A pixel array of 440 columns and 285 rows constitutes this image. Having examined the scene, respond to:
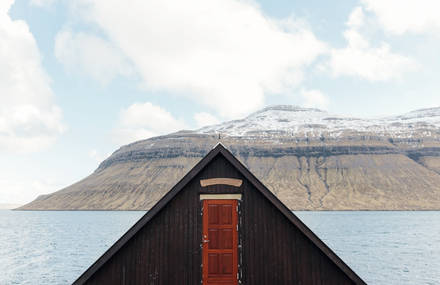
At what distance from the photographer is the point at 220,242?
39.9 feet

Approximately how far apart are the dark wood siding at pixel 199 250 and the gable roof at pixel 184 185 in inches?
8.7

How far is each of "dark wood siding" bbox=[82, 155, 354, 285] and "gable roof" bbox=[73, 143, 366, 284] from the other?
8.7 inches

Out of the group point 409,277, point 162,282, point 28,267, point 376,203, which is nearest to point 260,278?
point 162,282

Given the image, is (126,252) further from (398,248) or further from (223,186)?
(398,248)

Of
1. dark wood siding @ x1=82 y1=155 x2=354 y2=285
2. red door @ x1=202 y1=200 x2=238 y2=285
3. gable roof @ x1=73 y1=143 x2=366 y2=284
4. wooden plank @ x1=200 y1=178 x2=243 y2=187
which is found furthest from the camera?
wooden plank @ x1=200 y1=178 x2=243 y2=187

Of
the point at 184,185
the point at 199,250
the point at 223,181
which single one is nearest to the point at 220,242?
the point at 199,250

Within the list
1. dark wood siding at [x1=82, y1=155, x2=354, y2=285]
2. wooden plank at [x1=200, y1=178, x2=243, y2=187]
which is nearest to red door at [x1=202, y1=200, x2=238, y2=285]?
dark wood siding at [x1=82, y1=155, x2=354, y2=285]

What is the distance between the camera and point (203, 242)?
12.0 metres

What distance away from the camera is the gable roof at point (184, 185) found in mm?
11414

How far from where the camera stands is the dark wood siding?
38.3ft

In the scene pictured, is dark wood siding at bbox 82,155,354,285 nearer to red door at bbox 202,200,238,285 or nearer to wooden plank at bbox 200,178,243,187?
wooden plank at bbox 200,178,243,187

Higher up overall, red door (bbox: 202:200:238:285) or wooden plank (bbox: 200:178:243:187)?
wooden plank (bbox: 200:178:243:187)

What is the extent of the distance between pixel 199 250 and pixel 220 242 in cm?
74

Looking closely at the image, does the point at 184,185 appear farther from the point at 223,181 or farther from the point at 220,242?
the point at 220,242
